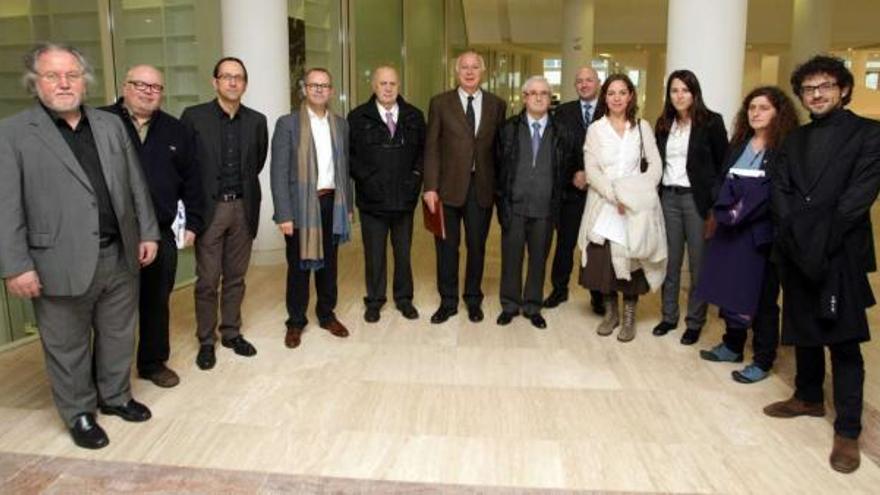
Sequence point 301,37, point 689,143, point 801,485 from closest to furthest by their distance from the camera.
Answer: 1. point 801,485
2. point 689,143
3. point 301,37

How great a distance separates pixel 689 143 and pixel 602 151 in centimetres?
52

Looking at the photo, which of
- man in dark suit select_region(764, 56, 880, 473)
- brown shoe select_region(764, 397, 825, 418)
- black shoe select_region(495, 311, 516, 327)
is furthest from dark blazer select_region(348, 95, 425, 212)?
brown shoe select_region(764, 397, 825, 418)

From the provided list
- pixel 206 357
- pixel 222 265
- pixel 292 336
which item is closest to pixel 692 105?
pixel 292 336

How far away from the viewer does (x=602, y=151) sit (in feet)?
14.8

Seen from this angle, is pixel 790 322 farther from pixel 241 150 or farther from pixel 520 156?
pixel 241 150

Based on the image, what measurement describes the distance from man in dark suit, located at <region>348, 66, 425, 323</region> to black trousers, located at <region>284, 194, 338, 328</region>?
0.32m

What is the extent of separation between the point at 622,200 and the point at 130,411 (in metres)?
2.95

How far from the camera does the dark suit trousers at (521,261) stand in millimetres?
4848

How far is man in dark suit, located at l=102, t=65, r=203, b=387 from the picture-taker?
3607 millimetres

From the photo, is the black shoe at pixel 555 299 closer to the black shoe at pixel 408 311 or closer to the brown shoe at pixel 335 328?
the black shoe at pixel 408 311

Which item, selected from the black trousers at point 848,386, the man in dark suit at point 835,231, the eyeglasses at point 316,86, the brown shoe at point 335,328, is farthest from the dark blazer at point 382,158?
the black trousers at point 848,386

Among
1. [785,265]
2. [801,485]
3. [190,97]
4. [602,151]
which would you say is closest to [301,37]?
[190,97]

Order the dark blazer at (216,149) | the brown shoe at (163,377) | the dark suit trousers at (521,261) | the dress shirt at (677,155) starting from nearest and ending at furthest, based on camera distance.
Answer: the brown shoe at (163,377), the dark blazer at (216,149), the dress shirt at (677,155), the dark suit trousers at (521,261)

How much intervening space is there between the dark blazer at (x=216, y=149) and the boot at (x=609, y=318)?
7.65 feet
